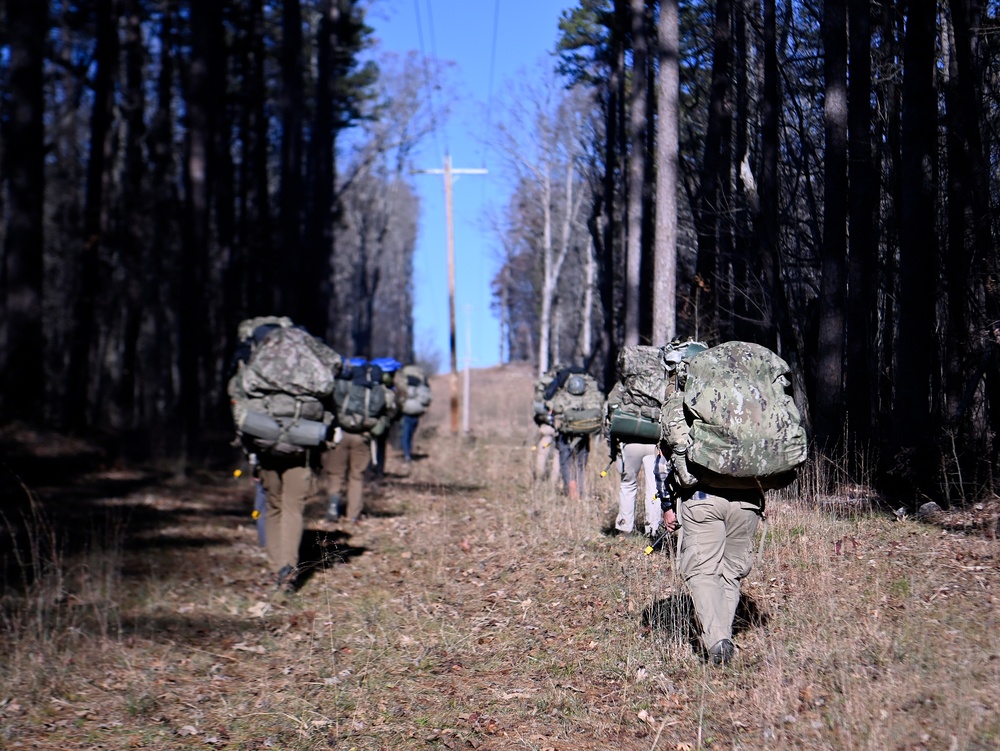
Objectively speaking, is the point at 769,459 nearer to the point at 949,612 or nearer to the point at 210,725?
the point at 949,612

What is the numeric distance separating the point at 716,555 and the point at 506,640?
2234 millimetres

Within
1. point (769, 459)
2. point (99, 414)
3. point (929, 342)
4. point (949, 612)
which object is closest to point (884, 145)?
point (929, 342)

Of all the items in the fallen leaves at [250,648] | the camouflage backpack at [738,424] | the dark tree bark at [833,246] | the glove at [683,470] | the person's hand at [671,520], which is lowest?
the fallen leaves at [250,648]

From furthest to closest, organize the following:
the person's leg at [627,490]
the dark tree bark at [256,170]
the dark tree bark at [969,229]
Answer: the dark tree bark at [256,170] < the dark tree bark at [969,229] < the person's leg at [627,490]

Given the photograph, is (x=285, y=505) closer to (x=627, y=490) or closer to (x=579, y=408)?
(x=627, y=490)

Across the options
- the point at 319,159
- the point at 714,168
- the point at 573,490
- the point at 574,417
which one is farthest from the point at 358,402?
the point at 319,159

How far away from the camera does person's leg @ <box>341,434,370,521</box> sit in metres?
14.1

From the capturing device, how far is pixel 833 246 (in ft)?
45.9

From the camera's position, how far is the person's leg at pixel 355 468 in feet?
46.4

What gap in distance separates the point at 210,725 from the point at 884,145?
1539 centimetres

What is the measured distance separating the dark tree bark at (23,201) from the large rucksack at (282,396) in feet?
26.7

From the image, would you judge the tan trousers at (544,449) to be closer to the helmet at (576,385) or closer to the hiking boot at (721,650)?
the helmet at (576,385)

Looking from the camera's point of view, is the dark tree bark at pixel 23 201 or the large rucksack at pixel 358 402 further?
the dark tree bark at pixel 23 201


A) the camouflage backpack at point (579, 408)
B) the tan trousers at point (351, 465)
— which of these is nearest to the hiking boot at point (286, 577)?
the tan trousers at point (351, 465)
